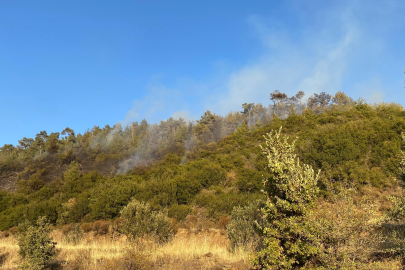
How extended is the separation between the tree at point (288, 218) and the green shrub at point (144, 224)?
235 inches

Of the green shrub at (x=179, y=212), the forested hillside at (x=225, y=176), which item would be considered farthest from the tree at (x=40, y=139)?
the green shrub at (x=179, y=212)

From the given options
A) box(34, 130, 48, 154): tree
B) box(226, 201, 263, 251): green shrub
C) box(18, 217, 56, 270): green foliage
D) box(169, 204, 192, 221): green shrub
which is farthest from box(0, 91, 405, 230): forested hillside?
box(34, 130, 48, 154): tree

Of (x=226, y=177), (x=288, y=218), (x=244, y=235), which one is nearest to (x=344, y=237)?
(x=288, y=218)

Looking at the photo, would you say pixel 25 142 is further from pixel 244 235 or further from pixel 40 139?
pixel 244 235

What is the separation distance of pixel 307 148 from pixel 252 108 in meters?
45.5

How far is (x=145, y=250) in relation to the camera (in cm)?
596

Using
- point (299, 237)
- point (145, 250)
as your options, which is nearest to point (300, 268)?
point (299, 237)

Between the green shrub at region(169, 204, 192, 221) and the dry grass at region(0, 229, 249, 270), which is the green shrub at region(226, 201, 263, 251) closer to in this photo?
the dry grass at region(0, 229, 249, 270)

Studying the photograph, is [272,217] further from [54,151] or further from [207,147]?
[54,151]

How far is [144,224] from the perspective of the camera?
32.1ft

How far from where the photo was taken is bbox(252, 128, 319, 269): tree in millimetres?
4258

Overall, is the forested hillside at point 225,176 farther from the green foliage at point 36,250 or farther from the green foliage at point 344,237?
the green foliage at point 36,250

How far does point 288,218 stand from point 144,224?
22.5ft

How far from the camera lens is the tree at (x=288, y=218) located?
14.0 ft
